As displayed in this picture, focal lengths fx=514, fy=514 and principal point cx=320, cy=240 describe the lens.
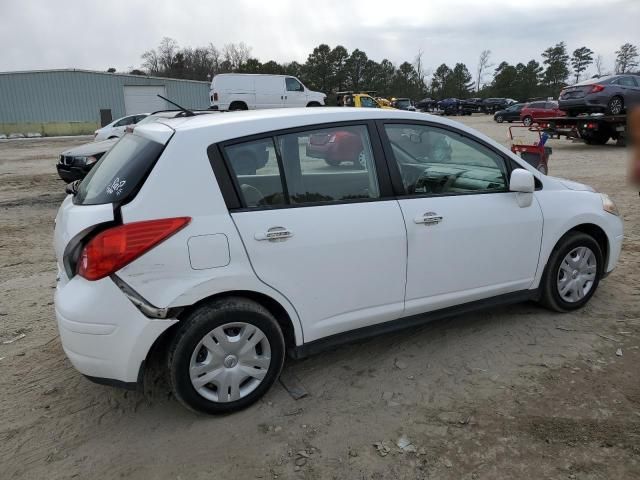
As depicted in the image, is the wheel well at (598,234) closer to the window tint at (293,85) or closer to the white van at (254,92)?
the white van at (254,92)

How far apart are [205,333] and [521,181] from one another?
233 centimetres

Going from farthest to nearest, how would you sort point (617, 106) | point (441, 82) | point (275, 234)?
point (441, 82) < point (617, 106) < point (275, 234)

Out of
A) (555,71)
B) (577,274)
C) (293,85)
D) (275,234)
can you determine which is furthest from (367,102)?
(555,71)

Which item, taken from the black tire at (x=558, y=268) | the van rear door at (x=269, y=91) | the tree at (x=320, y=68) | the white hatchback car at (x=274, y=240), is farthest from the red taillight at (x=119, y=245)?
the tree at (x=320, y=68)

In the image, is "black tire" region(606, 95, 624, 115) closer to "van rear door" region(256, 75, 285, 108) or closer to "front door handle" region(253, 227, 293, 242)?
"front door handle" region(253, 227, 293, 242)

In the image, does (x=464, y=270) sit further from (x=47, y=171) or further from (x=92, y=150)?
(x=47, y=171)

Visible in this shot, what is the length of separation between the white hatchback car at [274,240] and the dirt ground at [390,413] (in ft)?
0.98

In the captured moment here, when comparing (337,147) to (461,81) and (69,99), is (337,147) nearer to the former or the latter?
(69,99)

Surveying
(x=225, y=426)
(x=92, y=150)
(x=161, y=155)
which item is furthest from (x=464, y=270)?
(x=92, y=150)

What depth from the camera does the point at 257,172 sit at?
2.95 meters

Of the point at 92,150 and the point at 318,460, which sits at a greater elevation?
the point at 92,150

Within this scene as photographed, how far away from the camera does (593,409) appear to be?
2.92 m

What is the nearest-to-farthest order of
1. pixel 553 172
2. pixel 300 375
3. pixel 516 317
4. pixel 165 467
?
pixel 165 467 → pixel 300 375 → pixel 516 317 → pixel 553 172

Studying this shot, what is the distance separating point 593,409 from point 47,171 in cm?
1553
